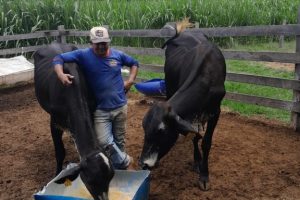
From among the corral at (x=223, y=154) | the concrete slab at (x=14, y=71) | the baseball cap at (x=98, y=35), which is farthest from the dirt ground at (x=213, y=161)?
the baseball cap at (x=98, y=35)

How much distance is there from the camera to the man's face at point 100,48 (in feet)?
14.6

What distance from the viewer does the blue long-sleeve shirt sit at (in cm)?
461

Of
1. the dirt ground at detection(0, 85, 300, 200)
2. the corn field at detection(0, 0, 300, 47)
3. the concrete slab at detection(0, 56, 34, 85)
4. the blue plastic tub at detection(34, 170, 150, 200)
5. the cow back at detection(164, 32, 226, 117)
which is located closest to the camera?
the blue plastic tub at detection(34, 170, 150, 200)

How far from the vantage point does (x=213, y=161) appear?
5621mm

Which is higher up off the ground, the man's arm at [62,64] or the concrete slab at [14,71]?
the man's arm at [62,64]

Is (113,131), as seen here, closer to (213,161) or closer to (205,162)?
(205,162)

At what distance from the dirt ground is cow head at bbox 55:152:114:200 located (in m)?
1.20

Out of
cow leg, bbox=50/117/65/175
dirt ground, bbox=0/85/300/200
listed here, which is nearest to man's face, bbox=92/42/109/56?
cow leg, bbox=50/117/65/175

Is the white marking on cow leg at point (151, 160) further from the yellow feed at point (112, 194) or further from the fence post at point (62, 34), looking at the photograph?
the fence post at point (62, 34)

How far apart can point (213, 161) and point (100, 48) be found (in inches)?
89.5

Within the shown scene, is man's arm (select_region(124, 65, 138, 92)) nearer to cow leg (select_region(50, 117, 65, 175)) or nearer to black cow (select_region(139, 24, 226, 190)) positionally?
black cow (select_region(139, 24, 226, 190))

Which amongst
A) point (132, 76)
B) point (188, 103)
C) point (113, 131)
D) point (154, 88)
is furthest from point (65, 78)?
point (154, 88)

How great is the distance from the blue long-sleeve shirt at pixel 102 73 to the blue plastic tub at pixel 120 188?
0.85 m

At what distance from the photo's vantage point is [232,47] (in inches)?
568
